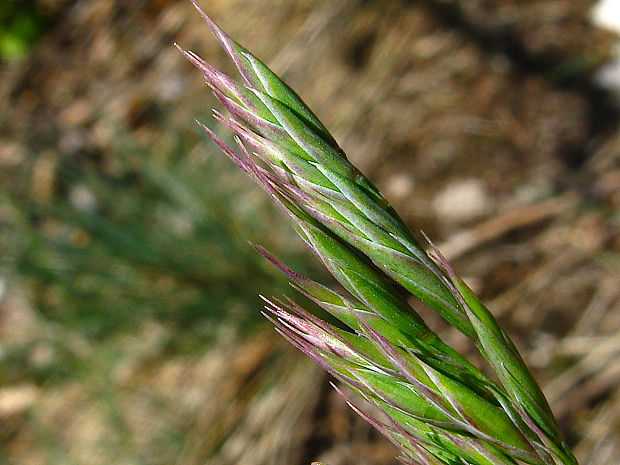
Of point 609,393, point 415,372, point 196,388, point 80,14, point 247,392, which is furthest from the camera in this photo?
point 80,14

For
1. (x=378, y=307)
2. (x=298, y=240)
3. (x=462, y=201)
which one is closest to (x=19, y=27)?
(x=298, y=240)

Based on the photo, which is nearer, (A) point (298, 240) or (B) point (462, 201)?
(A) point (298, 240)

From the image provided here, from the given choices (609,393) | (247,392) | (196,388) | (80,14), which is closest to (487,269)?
(609,393)

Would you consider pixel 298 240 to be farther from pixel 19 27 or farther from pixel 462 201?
pixel 19 27

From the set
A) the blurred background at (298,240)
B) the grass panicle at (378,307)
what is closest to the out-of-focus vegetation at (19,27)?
the blurred background at (298,240)

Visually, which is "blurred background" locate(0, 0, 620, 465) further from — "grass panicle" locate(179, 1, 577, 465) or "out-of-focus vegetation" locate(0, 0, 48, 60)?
"grass panicle" locate(179, 1, 577, 465)

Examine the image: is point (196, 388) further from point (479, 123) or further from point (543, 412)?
point (543, 412)
